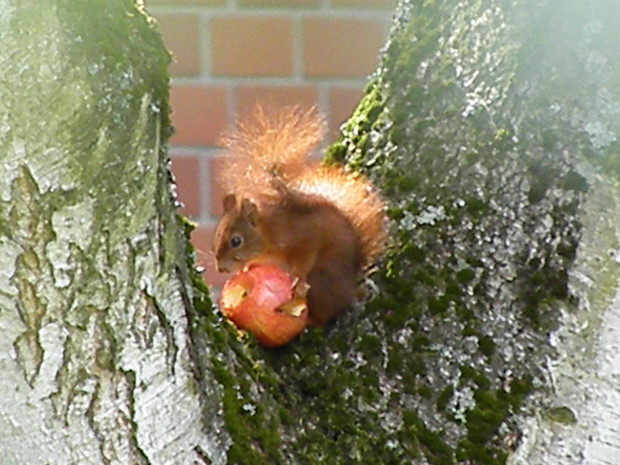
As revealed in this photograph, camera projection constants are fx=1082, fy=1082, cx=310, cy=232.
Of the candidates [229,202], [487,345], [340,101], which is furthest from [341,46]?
[487,345]

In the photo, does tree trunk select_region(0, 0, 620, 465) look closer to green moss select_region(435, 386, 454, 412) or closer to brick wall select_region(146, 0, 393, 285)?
green moss select_region(435, 386, 454, 412)

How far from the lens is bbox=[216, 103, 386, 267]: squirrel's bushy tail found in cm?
97

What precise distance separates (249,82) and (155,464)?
1.46 m

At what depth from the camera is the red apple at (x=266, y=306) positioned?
0.96 meters

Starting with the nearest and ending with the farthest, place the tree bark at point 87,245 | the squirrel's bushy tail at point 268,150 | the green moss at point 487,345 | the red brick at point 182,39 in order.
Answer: the tree bark at point 87,245 → the green moss at point 487,345 → the squirrel's bushy tail at point 268,150 → the red brick at point 182,39

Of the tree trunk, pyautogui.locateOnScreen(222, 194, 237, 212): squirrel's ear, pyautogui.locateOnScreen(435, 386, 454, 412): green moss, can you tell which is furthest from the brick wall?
pyautogui.locateOnScreen(435, 386, 454, 412): green moss

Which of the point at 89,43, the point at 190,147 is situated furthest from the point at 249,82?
the point at 89,43

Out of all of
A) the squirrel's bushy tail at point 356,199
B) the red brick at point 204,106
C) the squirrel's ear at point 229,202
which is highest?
the squirrel's bushy tail at point 356,199

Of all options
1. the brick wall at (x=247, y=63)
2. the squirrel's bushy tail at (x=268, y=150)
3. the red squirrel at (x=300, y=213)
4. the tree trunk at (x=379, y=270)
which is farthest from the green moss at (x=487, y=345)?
the brick wall at (x=247, y=63)

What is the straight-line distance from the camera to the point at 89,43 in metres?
0.66

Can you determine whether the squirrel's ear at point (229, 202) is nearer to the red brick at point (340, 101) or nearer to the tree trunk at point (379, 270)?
the tree trunk at point (379, 270)

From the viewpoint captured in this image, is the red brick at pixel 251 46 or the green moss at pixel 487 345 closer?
the green moss at pixel 487 345

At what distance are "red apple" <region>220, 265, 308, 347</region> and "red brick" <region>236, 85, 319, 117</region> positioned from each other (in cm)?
109

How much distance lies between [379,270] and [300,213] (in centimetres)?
14
